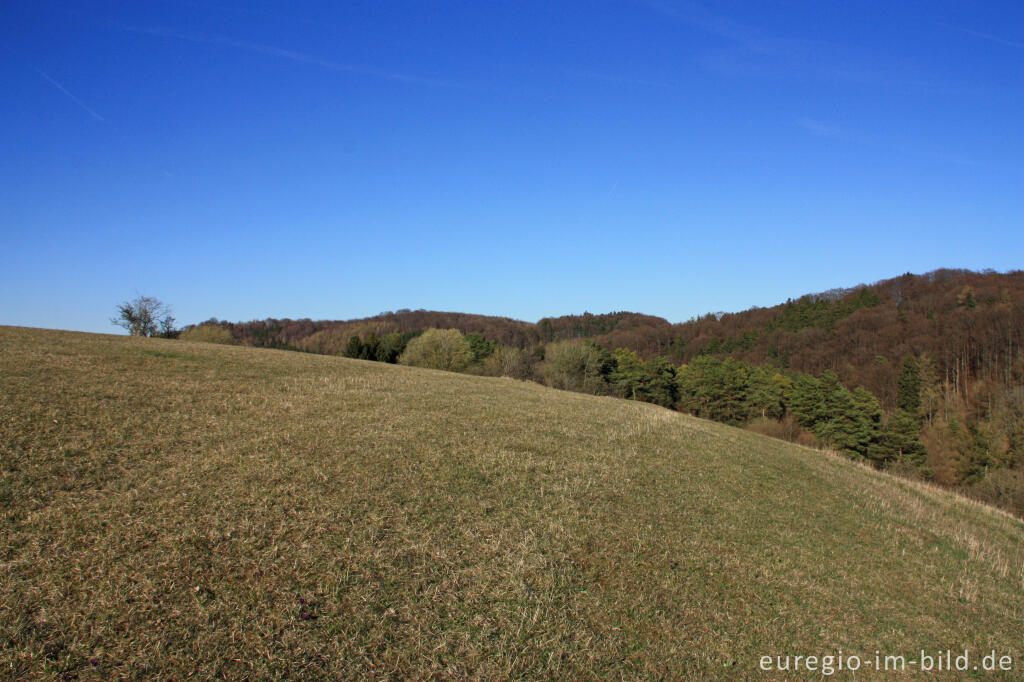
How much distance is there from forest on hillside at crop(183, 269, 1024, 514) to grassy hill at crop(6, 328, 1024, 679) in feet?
127

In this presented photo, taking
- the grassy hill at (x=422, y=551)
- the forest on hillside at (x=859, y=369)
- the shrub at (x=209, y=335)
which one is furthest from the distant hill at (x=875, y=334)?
the grassy hill at (x=422, y=551)

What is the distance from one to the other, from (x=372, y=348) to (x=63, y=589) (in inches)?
2858

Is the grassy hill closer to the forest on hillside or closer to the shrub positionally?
the forest on hillside

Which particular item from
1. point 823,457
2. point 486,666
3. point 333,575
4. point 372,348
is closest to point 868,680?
point 486,666

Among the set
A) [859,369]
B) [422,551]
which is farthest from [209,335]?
[859,369]

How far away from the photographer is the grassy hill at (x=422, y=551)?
5742 mm

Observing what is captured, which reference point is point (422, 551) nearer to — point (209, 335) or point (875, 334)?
point (209, 335)

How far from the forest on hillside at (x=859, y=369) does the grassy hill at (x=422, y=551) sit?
38742mm

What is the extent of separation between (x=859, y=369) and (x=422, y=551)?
10855 centimetres

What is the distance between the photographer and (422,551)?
25.0 feet

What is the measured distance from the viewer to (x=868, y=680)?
6613mm

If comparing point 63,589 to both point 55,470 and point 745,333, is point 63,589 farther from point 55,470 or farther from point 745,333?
point 745,333

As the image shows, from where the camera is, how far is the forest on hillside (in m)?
60.2

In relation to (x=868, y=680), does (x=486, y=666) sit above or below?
above
